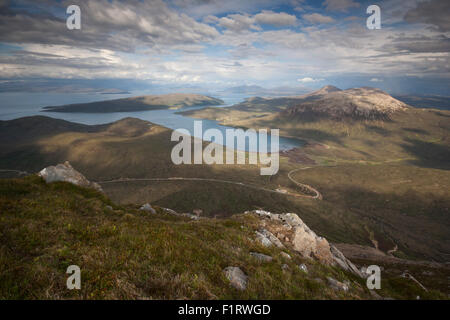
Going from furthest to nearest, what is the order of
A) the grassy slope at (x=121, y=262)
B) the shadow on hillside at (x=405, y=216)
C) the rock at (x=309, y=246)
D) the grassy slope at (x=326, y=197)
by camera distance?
the grassy slope at (x=326, y=197) → the shadow on hillside at (x=405, y=216) → the rock at (x=309, y=246) → the grassy slope at (x=121, y=262)

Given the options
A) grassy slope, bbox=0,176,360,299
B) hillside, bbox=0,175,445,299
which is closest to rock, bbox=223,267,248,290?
hillside, bbox=0,175,445,299

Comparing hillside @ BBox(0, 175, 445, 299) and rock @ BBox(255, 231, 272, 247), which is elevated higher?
hillside @ BBox(0, 175, 445, 299)

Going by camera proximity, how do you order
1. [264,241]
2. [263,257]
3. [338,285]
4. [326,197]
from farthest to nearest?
[326,197] → [264,241] → [263,257] → [338,285]

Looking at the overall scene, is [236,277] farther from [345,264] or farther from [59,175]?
[59,175]

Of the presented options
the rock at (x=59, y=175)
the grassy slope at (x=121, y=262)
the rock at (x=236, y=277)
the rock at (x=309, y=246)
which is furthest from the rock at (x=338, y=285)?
the rock at (x=59, y=175)

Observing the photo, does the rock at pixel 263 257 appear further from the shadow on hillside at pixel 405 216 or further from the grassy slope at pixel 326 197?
the shadow on hillside at pixel 405 216

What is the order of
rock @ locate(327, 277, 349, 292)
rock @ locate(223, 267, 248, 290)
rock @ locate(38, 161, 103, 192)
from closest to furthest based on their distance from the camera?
rock @ locate(223, 267, 248, 290) → rock @ locate(327, 277, 349, 292) → rock @ locate(38, 161, 103, 192)

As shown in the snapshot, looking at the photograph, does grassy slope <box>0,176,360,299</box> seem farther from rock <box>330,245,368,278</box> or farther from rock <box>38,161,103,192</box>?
rock <box>330,245,368,278</box>

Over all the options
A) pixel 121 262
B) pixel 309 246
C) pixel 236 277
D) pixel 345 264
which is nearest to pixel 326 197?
pixel 345 264
